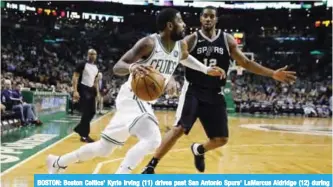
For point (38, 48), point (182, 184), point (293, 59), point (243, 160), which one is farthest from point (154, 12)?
point (182, 184)

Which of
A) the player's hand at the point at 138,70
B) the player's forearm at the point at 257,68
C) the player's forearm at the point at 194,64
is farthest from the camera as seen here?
the player's forearm at the point at 257,68

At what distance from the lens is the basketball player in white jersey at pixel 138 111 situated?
3.72m

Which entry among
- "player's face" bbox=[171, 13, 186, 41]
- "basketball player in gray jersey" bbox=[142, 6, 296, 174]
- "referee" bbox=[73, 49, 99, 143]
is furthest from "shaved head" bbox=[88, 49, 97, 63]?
"player's face" bbox=[171, 13, 186, 41]

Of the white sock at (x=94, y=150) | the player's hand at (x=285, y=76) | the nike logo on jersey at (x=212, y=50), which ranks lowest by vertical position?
the white sock at (x=94, y=150)

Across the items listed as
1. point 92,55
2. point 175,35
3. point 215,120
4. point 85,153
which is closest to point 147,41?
point 175,35

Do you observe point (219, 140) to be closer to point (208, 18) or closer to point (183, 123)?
point (183, 123)

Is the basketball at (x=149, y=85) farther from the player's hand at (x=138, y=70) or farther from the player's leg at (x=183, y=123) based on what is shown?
the player's leg at (x=183, y=123)

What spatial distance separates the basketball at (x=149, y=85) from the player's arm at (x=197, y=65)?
67 cm

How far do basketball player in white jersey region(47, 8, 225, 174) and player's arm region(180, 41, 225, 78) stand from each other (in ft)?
0.92

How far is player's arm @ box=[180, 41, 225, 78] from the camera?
171 inches

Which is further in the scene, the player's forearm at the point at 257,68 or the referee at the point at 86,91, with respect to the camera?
the referee at the point at 86,91

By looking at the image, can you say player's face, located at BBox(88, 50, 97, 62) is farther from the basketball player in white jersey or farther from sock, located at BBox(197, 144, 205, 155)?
the basketball player in white jersey

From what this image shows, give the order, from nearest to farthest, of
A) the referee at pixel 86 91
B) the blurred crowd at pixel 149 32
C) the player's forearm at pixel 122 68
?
the player's forearm at pixel 122 68
the referee at pixel 86 91
the blurred crowd at pixel 149 32

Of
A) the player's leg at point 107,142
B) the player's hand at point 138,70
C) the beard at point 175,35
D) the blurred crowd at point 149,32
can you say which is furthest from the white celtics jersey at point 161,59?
the blurred crowd at point 149,32
